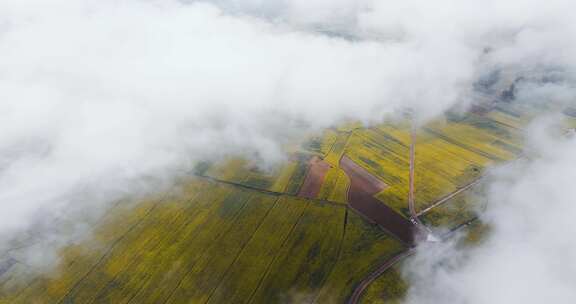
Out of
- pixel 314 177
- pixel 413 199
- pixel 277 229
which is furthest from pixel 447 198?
pixel 277 229

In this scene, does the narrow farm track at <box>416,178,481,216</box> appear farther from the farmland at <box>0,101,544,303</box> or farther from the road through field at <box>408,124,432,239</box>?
the road through field at <box>408,124,432,239</box>

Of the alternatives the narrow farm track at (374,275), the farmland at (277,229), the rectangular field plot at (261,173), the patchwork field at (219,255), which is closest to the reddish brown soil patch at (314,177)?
the farmland at (277,229)

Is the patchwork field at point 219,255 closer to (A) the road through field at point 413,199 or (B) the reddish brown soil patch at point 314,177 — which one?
(B) the reddish brown soil patch at point 314,177

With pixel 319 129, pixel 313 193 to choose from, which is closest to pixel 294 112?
pixel 319 129

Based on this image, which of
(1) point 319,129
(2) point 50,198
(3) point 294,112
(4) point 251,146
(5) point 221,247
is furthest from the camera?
(3) point 294,112

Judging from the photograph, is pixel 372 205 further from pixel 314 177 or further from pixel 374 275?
pixel 374 275

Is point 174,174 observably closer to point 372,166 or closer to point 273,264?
point 273,264
